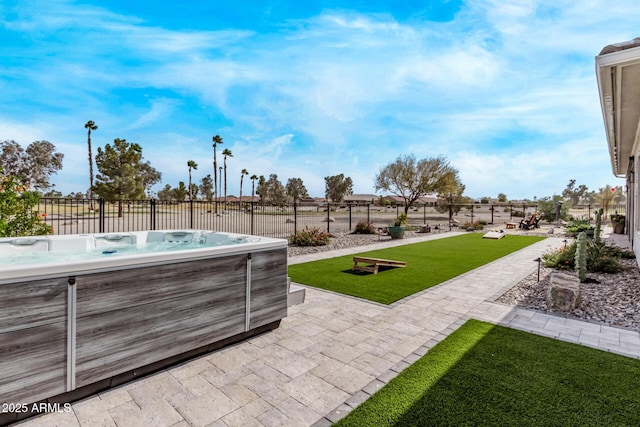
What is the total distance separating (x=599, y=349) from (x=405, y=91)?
30.9 feet

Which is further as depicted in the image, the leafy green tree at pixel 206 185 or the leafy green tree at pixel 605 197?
the leafy green tree at pixel 206 185

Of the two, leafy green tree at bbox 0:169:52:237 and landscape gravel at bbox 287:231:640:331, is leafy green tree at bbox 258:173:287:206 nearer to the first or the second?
leafy green tree at bbox 0:169:52:237

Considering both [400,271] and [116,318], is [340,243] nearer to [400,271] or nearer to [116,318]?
[400,271]

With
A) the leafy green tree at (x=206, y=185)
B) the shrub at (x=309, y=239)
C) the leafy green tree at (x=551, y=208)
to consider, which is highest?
the leafy green tree at (x=206, y=185)

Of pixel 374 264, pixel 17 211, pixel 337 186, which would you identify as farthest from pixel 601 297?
pixel 337 186

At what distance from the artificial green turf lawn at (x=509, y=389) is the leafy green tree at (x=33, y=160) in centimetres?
4972

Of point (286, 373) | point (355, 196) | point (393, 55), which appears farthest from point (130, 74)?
point (355, 196)

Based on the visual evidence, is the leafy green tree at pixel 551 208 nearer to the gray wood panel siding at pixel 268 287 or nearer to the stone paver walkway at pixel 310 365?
the stone paver walkway at pixel 310 365

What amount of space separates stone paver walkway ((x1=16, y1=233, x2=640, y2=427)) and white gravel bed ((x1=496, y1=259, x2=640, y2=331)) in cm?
35

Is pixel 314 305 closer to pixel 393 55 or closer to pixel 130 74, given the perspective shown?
pixel 393 55

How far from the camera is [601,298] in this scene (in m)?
4.89

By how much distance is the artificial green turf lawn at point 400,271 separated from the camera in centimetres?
537

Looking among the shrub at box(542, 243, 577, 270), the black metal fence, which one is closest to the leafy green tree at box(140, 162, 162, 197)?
the black metal fence

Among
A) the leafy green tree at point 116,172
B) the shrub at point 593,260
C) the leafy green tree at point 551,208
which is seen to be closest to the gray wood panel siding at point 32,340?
the shrub at point 593,260
